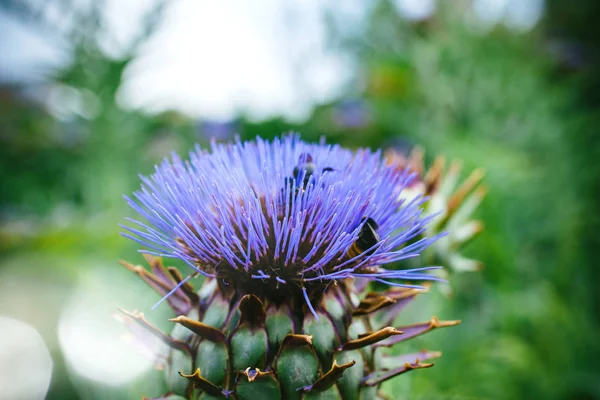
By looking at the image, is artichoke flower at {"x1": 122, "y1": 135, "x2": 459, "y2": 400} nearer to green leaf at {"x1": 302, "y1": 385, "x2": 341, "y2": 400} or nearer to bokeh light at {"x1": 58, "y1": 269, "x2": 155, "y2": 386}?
green leaf at {"x1": 302, "y1": 385, "x2": 341, "y2": 400}

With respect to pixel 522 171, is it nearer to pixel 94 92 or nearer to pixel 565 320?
pixel 565 320

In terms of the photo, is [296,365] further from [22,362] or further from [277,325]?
[22,362]

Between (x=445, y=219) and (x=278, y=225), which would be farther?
(x=445, y=219)

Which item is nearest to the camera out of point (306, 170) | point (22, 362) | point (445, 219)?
point (306, 170)

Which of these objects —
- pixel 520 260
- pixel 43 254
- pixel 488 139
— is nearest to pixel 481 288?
pixel 520 260

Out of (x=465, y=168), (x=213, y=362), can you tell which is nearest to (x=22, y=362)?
(x=213, y=362)

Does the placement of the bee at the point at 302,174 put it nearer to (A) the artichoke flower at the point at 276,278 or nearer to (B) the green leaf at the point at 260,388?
(A) the artichoke flower at the point at 276,278

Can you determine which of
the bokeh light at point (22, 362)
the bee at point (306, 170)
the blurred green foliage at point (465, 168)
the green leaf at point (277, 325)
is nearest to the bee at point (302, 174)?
the bee at point (306, 170)
